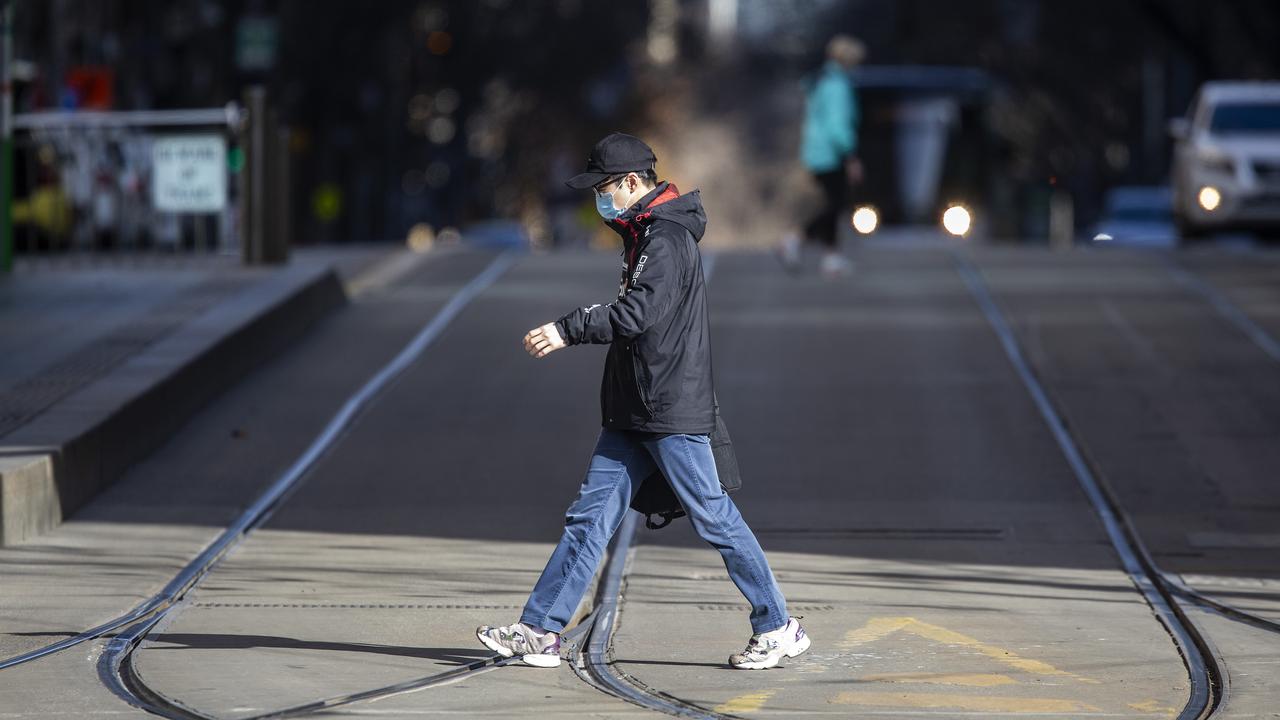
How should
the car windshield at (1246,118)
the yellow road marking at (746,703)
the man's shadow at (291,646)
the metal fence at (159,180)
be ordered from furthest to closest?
the car windshield at (1246,118), the metal fence at (159,180), the man's shadow at (291,646), the yellow road marking at (746,703)

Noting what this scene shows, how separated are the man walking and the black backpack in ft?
0.18

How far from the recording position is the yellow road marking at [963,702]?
7004 mm

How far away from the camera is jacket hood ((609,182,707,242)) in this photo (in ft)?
24.1

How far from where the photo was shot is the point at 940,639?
26.5ft

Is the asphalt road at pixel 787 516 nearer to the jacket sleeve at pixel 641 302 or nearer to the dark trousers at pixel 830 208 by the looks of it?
the dark trousers at pixel 830 208

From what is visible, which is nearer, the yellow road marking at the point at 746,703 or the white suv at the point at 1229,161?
the yellow road marking at the point at 746,703

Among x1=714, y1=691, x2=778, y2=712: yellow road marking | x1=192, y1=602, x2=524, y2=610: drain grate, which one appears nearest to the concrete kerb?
x1=192, y1=602, x2=524, y2=610: drain grate

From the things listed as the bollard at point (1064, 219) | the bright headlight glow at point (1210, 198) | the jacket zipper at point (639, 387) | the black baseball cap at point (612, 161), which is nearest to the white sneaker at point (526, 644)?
the jacket zipper at point (639, 387)

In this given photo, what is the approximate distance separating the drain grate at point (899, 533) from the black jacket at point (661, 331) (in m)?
3.00

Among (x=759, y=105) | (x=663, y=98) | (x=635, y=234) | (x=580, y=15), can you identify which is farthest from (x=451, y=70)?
(x=759, y=105)

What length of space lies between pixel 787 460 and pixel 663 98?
62561 millimetres

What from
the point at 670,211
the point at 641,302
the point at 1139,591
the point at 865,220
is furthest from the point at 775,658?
the point at 865,220

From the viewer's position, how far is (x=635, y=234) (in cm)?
737

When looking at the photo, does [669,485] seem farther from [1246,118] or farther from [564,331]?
[1246,118]
